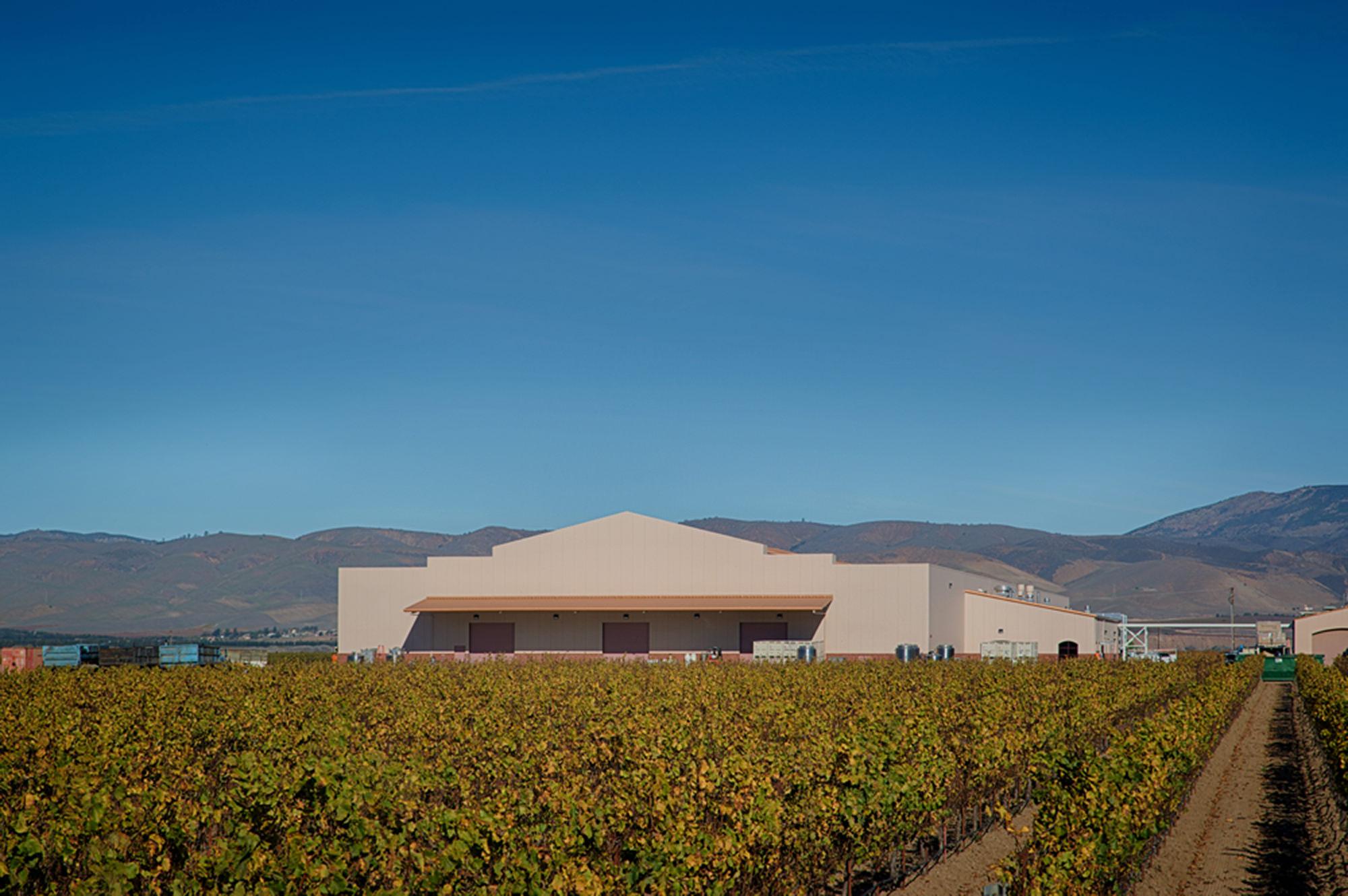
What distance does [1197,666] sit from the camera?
42.8 metres

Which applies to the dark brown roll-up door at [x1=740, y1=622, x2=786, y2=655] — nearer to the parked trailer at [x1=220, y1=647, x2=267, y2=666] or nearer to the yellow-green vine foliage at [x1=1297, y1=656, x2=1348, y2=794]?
the parked trailer at [x1=220, y1=647, x2=267, y2=666]

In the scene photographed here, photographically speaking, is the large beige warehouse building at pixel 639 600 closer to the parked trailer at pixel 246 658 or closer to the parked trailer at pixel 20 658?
the parked trailer at pixel 246 658

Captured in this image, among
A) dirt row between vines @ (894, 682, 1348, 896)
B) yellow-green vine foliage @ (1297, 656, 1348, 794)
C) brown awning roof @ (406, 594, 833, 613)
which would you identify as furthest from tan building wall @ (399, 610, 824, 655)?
dirt row between vines @ (894, 682, 1348, 896)

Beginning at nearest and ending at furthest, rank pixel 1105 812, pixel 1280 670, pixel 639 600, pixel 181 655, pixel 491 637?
pixel 1105 812 < pixel 181 655 < pixel 639 600 < pixel 491 637 < pixel 1280 670

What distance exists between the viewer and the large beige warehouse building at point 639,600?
45.8m

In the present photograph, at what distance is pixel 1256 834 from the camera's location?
15.6 metres

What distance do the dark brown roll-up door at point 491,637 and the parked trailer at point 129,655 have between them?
11084 millimetres

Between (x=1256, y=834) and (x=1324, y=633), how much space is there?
67.6m

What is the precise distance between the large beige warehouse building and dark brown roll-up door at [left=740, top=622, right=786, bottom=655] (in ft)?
0.15

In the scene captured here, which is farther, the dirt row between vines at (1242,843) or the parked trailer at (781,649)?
the parked trailer at (781,649)

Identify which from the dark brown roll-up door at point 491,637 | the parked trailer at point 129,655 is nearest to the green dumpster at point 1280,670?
the dark brown roll-up door at point 491,637

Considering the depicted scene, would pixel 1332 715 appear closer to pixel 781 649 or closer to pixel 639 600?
pixel 781 649

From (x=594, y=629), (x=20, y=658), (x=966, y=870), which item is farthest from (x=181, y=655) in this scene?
(x=966, y=870)

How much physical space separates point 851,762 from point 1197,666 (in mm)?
35038
